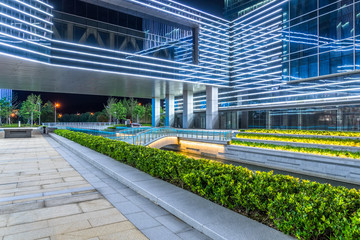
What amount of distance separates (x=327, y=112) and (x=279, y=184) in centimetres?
2900

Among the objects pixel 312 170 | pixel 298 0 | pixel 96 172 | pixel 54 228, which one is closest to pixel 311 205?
pixel 54 228

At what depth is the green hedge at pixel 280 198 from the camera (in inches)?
133

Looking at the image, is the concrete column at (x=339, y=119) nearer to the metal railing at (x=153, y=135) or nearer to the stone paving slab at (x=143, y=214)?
the metal railing at (x=153, y=135)

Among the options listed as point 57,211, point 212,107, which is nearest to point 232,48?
point 212,107

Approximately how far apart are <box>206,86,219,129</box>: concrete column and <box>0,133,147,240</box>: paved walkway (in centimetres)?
3561

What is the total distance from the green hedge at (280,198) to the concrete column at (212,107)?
36013 mm

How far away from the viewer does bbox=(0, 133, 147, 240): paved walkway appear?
428cm

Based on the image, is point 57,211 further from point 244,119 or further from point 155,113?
point 155,113

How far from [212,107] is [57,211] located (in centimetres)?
3883

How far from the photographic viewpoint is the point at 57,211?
5.30 m

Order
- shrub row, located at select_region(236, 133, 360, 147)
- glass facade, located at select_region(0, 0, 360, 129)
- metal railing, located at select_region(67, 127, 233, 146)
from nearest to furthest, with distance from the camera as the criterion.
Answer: shrub row, located at select_region(236, 133, 360, 147), metal railing, located at select_region(67, 127, 233, 146), glass facade, located at select_region(0, 0, 360, 129)

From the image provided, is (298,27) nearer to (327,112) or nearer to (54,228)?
(327,112)

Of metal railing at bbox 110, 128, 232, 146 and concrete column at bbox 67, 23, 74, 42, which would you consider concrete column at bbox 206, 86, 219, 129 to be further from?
concrete column at bbox 67, 23, 74, 42

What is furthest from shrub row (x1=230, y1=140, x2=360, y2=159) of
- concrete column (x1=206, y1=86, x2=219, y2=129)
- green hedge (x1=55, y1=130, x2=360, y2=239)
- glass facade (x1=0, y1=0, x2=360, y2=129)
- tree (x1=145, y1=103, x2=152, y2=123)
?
tree (x1=145, y1=103, x2=152, y2=123)
